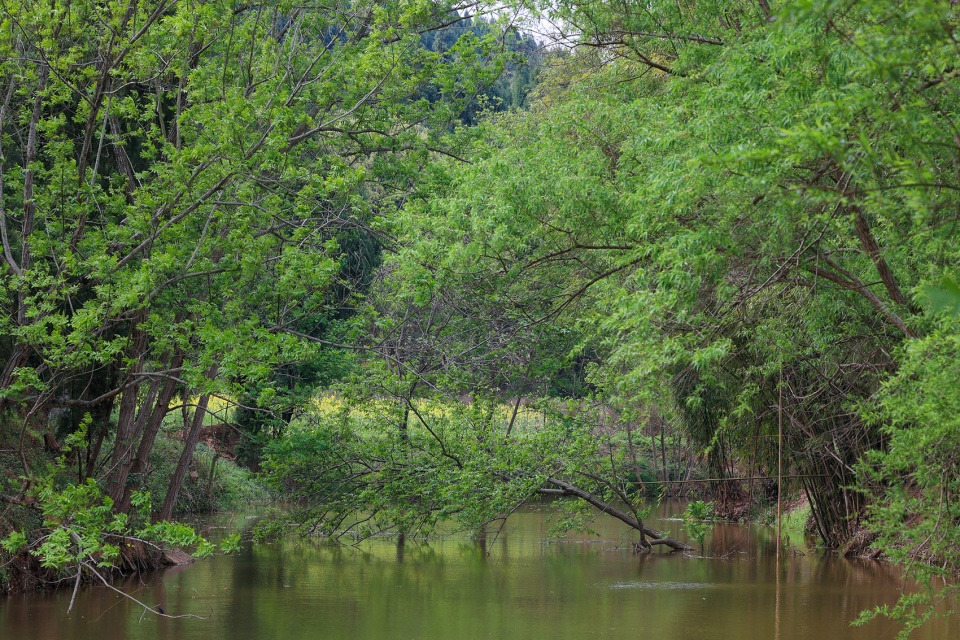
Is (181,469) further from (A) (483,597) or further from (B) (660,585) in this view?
(B) (660,585)

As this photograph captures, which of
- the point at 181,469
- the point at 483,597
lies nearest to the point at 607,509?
the point at 483,597

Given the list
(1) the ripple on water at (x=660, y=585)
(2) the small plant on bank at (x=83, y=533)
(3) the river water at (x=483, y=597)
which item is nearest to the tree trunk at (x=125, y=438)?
(3) the river water at (x=483, y=597)

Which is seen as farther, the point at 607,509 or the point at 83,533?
the point at 607,509

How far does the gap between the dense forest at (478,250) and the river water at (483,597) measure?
0.63 metres

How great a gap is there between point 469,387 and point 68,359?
6.02 meters

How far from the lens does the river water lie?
30.1 ft

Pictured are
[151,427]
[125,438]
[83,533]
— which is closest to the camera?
[83,533]

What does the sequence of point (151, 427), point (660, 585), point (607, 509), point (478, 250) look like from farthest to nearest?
point (607, 509), point (151, 427), point (660, 585), point (478, 250)

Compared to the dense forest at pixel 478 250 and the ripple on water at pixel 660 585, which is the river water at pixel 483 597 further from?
the dense forest at pixel 478 250

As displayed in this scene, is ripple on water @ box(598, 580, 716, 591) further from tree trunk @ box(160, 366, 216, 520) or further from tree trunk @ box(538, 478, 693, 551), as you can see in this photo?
tree trunk @ box(160, 366, 216, 520)

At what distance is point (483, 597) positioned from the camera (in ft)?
36.4

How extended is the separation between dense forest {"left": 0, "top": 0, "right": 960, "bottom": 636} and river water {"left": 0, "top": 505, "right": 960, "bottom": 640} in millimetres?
630

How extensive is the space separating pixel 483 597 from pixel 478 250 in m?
3.94

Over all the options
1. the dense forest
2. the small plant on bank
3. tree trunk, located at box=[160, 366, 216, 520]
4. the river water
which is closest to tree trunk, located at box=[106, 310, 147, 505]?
the dense forest
